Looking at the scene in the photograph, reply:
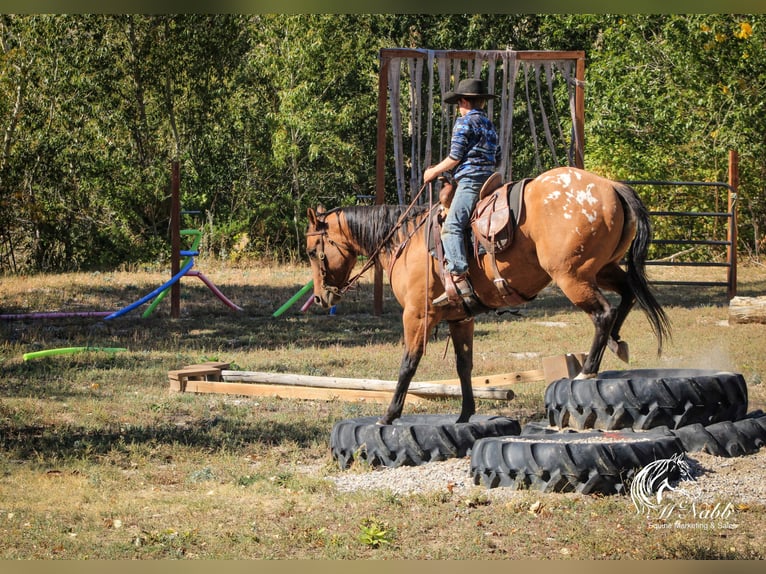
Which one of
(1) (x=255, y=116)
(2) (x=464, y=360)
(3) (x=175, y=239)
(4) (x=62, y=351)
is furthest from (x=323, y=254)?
(1) (x=255, y=116)

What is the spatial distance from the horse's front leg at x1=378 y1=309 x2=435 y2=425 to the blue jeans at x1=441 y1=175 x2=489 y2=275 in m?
0.51

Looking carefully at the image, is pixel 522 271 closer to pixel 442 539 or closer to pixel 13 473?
pixel 442 539

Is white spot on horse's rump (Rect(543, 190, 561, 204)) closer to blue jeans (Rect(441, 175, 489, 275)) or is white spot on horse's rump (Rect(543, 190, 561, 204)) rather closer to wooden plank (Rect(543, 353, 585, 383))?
blue jeans (Rect(441, 175, 489, 275))

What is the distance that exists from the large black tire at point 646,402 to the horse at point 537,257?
223 mm

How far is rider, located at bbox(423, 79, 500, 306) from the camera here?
7.89m

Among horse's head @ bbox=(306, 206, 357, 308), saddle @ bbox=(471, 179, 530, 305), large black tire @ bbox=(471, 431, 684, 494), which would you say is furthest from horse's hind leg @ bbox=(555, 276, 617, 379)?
Answer: horse's head @ bbox=(306, 206, 357, 308)

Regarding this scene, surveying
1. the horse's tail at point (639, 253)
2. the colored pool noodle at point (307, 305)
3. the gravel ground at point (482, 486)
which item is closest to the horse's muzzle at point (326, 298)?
the gravel ground at point (482, 486)

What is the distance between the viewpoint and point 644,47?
77.0 ft

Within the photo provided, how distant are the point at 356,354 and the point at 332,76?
13822 millimetres

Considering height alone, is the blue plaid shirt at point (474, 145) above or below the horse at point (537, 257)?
above

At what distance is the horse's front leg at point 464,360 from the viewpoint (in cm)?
835

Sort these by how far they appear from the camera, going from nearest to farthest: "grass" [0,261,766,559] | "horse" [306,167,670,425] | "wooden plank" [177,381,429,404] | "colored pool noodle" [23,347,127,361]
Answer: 1. "grass" [0,261,766,559]
2. "horse" [306,167,670,425]
3. "wooden plank" [177,381,429,404]
4. "colored pool noodle" [23,347,127,361]

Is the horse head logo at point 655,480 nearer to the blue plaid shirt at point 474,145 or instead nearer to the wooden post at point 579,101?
the blue plaid shirt at point 474,145

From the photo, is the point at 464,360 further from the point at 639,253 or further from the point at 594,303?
the point at 639,253
